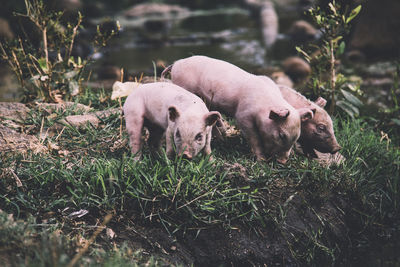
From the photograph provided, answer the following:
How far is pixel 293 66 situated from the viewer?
8969 millimetres

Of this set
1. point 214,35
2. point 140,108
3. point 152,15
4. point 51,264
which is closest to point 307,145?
point 140,108

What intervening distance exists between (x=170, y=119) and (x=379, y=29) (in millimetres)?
Result: 8693

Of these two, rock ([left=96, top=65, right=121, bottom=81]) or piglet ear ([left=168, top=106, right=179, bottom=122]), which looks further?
rock ([left=96, top=65, right=121, bottom=81])

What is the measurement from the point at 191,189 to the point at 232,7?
22400 mm

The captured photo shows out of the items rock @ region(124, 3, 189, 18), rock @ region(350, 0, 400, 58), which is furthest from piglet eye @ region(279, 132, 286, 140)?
rock @ region(124, 3, 189, 18)

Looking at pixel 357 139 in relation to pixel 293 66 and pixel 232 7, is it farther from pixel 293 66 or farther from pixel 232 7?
pixel 232 7

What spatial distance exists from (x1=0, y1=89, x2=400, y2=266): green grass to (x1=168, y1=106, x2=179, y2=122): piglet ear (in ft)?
1.21

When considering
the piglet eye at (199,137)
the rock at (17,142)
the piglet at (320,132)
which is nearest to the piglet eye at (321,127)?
the piglet at (320,132)

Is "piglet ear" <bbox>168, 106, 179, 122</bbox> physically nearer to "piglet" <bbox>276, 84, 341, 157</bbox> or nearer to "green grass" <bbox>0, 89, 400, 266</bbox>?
"green grass" <bbox>0, 89, 400, 266</bbox>

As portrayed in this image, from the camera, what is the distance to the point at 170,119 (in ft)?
11.6

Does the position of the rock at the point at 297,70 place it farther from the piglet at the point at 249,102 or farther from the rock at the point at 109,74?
the piglet at the point at 249,102

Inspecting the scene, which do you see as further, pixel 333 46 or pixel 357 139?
pixel 333 46

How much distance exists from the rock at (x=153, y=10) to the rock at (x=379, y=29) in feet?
42.1

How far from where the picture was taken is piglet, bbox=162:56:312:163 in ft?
12.5
